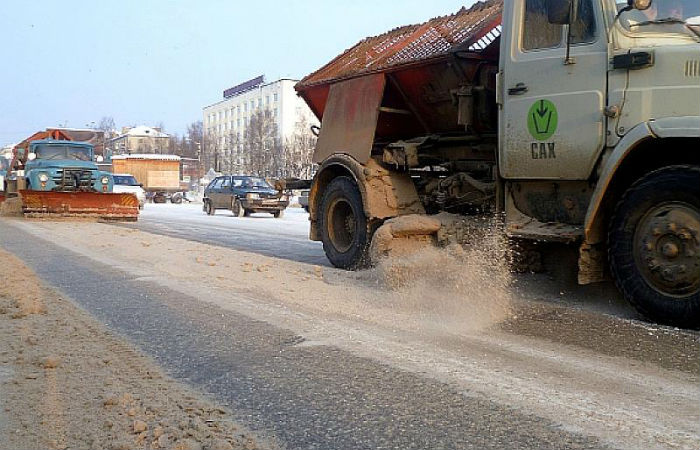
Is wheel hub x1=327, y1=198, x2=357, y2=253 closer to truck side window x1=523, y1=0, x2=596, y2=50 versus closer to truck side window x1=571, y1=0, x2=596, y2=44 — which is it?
truck side window x1=523, y1=0, x2=596, y2=50

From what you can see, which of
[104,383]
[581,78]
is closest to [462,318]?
[581,78]

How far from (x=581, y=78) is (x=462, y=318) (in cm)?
221

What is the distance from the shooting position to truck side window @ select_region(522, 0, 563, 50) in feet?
19.2

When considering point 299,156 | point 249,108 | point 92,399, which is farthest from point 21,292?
point 249,108

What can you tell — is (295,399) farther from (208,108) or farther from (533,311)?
(208,108)

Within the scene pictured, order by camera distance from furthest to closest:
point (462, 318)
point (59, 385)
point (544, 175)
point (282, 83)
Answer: point (282, 83) → point (544, 175) → point (462, 318) → point (59, 385)

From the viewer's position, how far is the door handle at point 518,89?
6.07 meters

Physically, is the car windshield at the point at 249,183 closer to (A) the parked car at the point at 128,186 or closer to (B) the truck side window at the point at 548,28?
(A) the parked car at the point at 128,186

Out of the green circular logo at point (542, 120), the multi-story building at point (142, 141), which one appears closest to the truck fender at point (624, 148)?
the green circular logo at point (542, 120)

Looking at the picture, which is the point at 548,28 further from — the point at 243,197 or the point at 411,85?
the point at 243,197

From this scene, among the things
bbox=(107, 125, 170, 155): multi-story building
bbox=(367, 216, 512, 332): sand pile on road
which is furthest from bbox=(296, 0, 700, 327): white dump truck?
bbox=(107, 125, 170, 155): multi-story building

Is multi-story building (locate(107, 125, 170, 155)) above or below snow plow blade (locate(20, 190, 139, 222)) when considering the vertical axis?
above

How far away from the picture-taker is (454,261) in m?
6.62

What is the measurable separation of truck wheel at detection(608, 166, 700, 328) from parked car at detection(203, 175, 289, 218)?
19090mm
